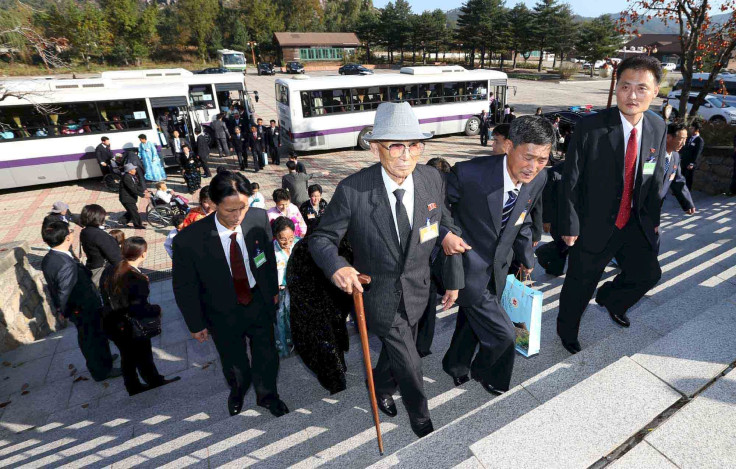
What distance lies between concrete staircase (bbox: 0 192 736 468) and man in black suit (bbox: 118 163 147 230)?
4.36m

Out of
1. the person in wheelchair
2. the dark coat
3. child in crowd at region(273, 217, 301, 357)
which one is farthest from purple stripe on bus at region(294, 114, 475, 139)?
child in crowd at region(273, 217, 301, 357)

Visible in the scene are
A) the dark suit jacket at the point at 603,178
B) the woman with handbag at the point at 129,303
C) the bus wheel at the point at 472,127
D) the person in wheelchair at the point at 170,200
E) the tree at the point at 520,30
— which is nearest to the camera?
the dark suit jacket at the point at 603,178

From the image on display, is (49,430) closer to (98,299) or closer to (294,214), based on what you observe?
(98,299)

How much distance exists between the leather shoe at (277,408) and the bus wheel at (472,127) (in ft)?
53.1

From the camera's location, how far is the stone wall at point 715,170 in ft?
28.7

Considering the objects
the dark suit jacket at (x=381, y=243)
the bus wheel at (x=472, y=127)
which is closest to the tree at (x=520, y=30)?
the bus wheel at (x=472, y=127)

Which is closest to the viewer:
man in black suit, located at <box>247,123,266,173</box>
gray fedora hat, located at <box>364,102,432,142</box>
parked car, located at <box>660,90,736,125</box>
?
gray fedora hat, located at <box>364,102,432,142</box>

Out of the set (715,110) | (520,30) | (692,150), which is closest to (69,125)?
(692,150)

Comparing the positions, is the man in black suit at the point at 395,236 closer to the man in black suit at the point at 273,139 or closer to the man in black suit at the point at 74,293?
the man in black suit at the point at 74,293

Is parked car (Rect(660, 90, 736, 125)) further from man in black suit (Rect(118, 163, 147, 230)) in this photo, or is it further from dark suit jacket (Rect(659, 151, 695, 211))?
man in black suit (Rect(118, 163, 147, 230))

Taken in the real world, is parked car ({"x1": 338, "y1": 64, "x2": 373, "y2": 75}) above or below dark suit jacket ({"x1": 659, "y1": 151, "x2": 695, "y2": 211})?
above

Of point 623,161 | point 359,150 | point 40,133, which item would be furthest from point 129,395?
point 359,150

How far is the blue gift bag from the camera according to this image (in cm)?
297

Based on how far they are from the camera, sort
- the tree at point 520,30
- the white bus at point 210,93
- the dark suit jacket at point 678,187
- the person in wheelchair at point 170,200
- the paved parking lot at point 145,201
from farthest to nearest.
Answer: the tree at point 520,30 → the white bus at point 210,93 → the person in wheelchair at point 170,200 → the paved parking lot at point 145,201 → the dark suit jacket at point 678,187
